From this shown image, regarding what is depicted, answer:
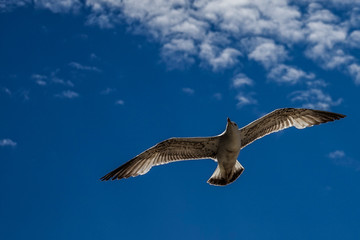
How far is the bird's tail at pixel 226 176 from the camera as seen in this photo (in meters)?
13.1

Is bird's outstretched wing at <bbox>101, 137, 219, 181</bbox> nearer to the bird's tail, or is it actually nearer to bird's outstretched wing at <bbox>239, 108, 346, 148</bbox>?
the bird's tail

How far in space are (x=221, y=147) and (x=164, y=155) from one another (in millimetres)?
1855

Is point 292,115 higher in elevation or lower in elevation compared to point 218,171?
higher

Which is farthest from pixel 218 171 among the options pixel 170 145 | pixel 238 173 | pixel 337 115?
pixel 337 115

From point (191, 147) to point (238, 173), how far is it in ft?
5.28

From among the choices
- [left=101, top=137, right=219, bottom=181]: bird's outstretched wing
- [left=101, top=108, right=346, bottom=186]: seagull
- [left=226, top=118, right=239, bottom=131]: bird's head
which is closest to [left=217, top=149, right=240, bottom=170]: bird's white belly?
[left=101, top=108, right=346, bottom=186]: seagull

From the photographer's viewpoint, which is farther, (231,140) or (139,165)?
(139,165)

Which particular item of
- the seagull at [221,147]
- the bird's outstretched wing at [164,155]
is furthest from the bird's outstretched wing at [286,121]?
the bird's outstretched wing at [164,155]

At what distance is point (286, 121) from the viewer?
45.0 ft

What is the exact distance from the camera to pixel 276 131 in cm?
1358

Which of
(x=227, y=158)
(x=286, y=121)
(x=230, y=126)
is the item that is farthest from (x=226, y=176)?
(x=286, y=121)

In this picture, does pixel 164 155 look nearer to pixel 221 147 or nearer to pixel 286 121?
pixel 221 147

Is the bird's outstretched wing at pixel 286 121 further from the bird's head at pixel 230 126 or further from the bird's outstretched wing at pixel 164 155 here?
the bird's outstretched wing at pixel 164 155

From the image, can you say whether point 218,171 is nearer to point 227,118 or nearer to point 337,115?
point 227,118
